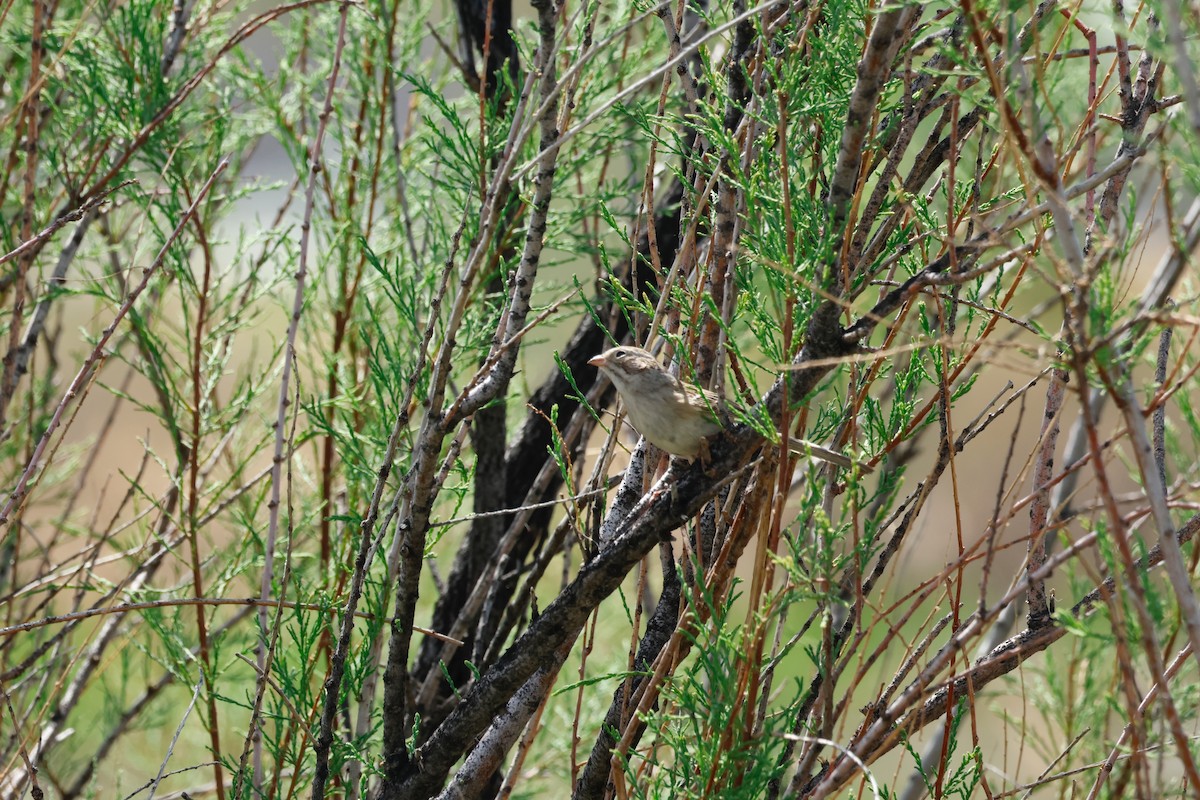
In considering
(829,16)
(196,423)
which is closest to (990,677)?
(829,16)

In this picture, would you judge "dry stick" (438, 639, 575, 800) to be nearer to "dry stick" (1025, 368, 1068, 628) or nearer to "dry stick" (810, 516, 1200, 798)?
"dry stick" (810, 516, 1200, 798)

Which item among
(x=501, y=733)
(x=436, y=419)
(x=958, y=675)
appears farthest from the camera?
(x=501, y=733)

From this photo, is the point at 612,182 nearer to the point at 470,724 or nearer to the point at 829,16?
the point at 829,16

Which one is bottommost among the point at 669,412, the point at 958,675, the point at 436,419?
the point at 958,675

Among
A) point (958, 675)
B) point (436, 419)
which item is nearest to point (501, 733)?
point (436, 419)

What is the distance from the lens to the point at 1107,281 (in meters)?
1.13

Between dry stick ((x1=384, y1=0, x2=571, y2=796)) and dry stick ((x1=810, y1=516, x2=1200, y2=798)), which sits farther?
dry stick ((x1=384, y1=0, x2=571, y2=796))

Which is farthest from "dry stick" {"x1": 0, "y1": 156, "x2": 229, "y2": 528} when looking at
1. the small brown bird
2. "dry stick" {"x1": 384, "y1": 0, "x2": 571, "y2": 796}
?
the small brown bird

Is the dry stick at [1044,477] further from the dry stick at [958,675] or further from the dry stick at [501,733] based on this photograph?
the dry stick at [501,733]

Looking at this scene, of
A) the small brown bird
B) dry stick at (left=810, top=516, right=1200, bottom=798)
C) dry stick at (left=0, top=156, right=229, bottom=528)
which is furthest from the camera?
the small brown bird

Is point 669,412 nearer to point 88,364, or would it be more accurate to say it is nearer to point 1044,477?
point 1044,477

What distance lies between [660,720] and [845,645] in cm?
37

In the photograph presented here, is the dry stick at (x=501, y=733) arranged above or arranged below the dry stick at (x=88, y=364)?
below

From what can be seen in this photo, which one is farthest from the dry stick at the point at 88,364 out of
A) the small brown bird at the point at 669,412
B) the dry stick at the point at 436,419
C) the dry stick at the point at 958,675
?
the dry stick at the point at 958,675
